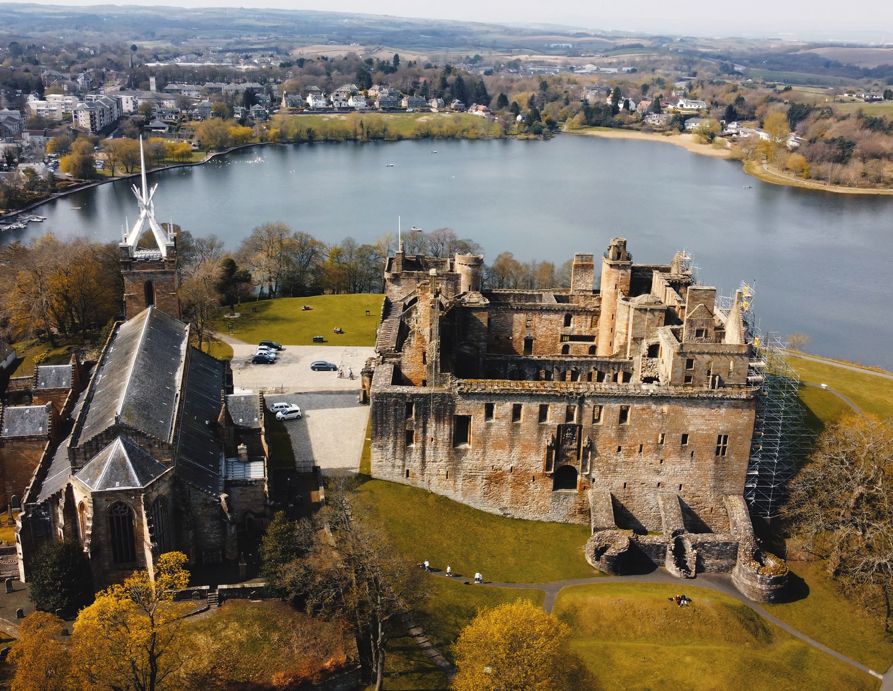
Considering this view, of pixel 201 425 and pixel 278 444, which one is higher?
pixel 201 425

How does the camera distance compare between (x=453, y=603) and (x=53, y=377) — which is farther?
(x=53, y=377)

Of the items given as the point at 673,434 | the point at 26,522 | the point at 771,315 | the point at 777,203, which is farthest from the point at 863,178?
the point at 26,522

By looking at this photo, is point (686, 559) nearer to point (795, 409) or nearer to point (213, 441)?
point (795, 409)

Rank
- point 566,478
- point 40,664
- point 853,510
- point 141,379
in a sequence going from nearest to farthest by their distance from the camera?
point 40,664
point 141,379
point 853,510
point 566,478

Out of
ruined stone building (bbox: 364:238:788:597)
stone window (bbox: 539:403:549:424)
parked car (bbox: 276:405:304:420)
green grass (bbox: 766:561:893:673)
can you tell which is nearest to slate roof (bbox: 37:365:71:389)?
parked car (bbox: 276:405:304:420)

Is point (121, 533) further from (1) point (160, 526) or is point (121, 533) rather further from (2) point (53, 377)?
(2) point (53, 377)

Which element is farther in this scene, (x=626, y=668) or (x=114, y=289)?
(x=114, y=289)

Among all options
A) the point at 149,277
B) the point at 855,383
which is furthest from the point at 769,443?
the point at 149,277
